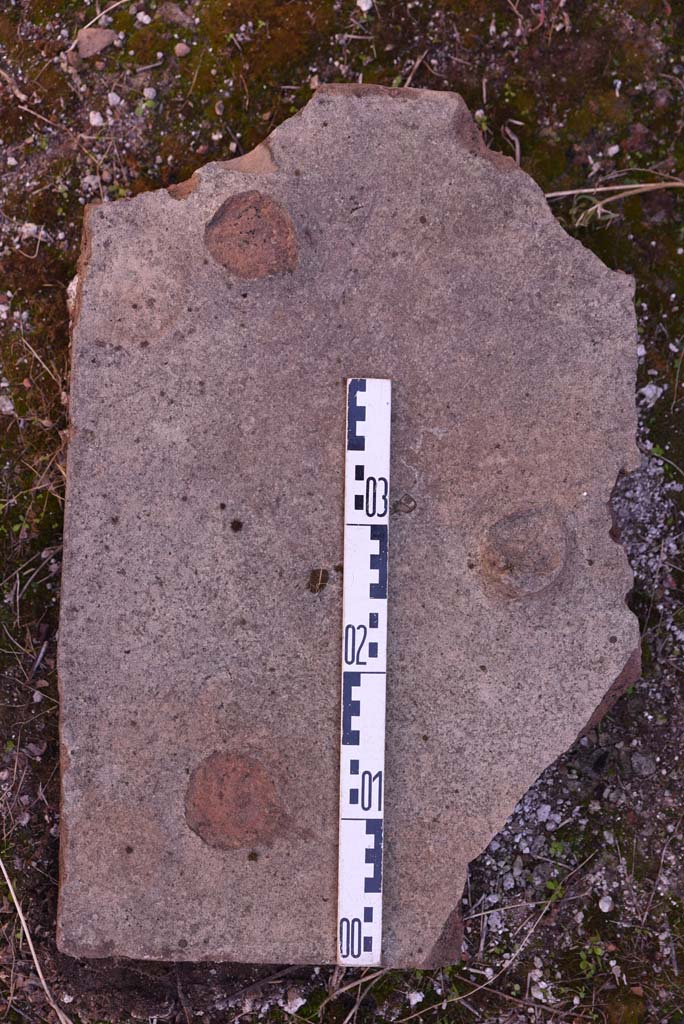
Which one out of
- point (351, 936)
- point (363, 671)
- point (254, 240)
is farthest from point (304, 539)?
point (351, 936)

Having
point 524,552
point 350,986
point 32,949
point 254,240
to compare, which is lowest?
point 350,986

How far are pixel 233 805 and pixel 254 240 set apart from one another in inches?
74.0

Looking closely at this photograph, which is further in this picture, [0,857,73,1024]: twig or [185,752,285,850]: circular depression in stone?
[0,857,73,1024]: twig

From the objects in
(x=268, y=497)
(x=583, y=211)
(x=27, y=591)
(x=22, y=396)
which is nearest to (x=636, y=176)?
(x=583, y=211)

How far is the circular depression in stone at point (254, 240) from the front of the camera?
261 cm

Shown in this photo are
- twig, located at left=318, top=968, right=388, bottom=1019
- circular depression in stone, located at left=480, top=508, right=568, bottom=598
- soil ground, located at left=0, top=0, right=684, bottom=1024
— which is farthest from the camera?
soil ground, located at left=0, top=0, right=684, bottom=1024

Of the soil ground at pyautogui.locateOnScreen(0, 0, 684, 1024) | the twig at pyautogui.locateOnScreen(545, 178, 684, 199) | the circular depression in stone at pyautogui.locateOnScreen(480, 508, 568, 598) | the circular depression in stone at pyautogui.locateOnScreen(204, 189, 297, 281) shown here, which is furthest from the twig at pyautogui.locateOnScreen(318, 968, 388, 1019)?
the twig at pyautogui.locateOnScreen(545, 178, 684, 199)

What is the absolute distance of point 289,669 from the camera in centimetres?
261

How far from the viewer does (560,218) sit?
3002 mm

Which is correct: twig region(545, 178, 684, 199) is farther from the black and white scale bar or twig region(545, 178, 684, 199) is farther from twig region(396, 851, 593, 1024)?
twig region(396, 851, 593, 1024)

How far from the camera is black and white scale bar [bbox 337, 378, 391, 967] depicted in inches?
102

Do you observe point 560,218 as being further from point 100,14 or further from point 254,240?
point 100,14

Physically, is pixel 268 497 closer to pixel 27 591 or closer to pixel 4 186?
pixel 27 591

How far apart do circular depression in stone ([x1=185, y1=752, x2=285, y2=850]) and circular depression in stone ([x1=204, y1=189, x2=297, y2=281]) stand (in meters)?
1.65
